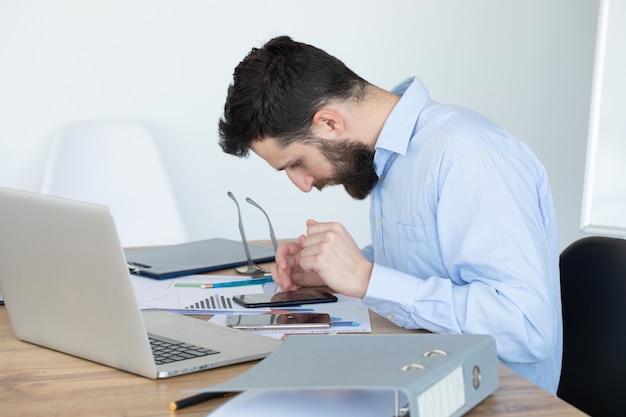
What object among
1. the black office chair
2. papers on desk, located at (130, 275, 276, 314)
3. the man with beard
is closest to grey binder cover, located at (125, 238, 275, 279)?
papers on desk, located at (130, 275, 276, 314)

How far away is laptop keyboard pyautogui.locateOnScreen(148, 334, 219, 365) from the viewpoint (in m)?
1.32

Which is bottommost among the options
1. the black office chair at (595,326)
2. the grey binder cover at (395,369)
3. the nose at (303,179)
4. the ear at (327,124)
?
the black office chair at (595,326)

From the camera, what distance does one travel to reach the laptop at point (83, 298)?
1226mm

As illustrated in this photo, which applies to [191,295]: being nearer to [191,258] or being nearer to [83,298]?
[191,258]

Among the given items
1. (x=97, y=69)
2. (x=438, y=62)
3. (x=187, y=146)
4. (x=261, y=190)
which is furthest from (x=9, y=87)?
(x=438, y=62)

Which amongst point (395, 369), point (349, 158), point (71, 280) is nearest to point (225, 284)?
point (349, 158)

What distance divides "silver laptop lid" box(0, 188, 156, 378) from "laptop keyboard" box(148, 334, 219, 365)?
59 millimetres

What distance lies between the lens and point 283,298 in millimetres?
1734

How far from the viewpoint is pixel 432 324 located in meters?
1.51

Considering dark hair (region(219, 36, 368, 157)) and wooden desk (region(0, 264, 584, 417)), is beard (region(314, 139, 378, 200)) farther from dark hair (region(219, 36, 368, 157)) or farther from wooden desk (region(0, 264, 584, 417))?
wooden desk (region(0, 264, 584, 417))

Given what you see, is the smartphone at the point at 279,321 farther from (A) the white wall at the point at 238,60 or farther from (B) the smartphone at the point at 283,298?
(A) the white wall at the point at 238,60

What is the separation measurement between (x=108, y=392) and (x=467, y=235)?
2.17 feet

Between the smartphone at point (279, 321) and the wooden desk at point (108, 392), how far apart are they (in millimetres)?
215

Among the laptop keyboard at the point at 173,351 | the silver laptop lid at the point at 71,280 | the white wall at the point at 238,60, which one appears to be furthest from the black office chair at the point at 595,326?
the white wall at the point at 238,60
